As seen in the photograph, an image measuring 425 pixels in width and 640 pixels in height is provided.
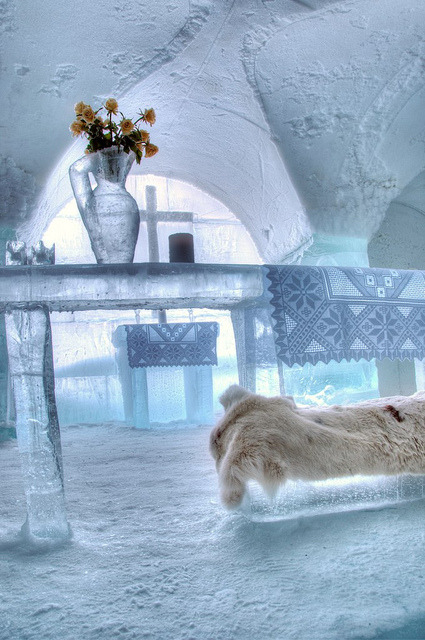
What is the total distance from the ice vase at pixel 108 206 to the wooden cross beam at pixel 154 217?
4.12 meters

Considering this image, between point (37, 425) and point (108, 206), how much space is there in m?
0.72

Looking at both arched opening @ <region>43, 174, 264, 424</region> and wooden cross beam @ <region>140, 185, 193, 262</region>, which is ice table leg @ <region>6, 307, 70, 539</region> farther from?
arched opening @ <region>43, 174, 264, 424</region>

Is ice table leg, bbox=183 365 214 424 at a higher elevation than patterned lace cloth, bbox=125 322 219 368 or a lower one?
lower

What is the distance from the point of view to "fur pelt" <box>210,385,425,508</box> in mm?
1127

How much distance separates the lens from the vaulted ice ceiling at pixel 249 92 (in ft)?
8.07

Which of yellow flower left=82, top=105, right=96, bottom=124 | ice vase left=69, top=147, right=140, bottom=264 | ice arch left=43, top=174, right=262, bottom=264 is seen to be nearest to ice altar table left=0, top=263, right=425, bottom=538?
ice vase left=69, top=147, right=140, bottom=264

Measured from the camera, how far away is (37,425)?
141cm

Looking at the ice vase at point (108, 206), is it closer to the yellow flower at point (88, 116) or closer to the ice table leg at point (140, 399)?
the yellow flower at point (88, 116)

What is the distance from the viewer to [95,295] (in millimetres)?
1464

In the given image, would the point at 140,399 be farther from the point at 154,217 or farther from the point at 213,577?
the point at 213,577

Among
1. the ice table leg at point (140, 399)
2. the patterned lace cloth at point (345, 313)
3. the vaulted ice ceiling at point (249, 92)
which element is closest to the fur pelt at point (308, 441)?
the patterned lace cloth at point (345, 313)

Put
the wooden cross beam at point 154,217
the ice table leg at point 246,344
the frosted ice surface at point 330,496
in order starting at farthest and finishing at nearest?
1. the wooden cross beam at point 154,217
2. the ice table leg at point 246,344
3. the frosted ice surface at point 330,496

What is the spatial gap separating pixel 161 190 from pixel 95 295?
4.46 metres

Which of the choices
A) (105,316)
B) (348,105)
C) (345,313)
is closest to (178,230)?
(105,316)
